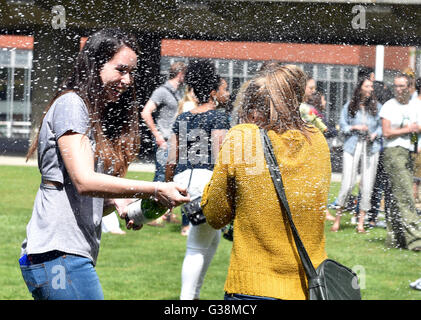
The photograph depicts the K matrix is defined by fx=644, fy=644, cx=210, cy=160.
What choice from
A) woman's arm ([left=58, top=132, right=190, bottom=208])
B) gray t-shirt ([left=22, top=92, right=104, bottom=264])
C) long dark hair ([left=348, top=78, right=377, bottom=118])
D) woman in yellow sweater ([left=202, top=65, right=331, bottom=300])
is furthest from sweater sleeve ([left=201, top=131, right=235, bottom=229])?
long dark hair ([left=348, top=78, right=377, bottom=118])

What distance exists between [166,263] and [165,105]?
4.12ft

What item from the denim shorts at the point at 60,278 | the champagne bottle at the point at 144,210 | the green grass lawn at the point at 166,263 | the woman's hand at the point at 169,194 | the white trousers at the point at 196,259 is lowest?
the green grass lawn at the point at 166,263

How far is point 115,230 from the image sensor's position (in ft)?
15.4

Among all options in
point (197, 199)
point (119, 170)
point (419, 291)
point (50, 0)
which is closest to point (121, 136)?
point (119, 170)

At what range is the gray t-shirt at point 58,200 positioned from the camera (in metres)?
1.60

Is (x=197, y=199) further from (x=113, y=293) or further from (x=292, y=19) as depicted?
(x=292, y=19)

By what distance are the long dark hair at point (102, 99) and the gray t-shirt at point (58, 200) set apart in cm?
4

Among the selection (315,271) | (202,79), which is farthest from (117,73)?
(202,79)

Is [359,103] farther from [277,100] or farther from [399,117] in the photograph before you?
[277,100]

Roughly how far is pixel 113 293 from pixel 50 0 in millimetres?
1449

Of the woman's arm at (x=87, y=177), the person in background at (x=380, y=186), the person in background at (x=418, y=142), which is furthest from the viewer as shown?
the person in background at (x=418, y=142)

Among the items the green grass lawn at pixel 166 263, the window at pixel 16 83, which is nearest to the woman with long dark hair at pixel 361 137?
the green grass lawn at pixel 166 263

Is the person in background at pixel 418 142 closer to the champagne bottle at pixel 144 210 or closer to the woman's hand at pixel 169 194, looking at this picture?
the champagne bottle at pixel 144 210

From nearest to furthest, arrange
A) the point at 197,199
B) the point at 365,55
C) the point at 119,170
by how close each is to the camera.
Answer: the point at 119,170 < the point at 197,199 < the point at 365,55
